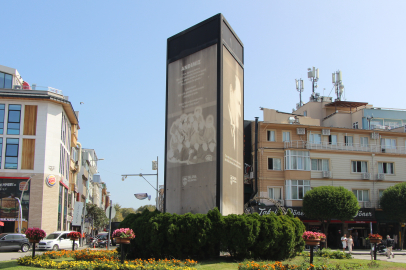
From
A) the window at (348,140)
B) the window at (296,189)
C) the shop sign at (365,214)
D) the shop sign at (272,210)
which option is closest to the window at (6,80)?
the shop sign at (272,210)

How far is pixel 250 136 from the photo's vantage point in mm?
51031

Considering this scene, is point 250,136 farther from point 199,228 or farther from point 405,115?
point 199,228

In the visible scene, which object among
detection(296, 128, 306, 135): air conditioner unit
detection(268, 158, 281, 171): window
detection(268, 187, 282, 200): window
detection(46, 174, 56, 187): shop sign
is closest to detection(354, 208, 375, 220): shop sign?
detection(268, 187, 282, 200): window

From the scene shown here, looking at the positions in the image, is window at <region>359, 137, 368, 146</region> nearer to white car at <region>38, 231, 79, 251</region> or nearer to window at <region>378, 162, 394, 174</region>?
window at <region>378, 162, 394, 174</region>

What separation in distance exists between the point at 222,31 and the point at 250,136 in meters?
31.2

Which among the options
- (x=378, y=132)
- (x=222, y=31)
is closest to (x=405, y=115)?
(x=378, y=132)

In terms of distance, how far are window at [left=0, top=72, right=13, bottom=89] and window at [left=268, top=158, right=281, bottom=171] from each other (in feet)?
119

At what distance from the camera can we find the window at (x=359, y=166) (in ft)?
166

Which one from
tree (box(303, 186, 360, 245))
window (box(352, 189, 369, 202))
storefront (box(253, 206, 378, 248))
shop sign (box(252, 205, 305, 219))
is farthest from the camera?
window (box(352, 189, 369, 202))

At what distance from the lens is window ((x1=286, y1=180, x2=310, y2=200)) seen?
156 feet

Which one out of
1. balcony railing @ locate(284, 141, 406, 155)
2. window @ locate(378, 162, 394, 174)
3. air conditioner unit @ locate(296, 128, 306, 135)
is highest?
air conditioner unit @ locate(296, 128, 306, 135)

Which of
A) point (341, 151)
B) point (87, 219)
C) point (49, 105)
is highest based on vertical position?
point (49, 105)

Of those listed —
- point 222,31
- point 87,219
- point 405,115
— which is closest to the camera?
point 222,31

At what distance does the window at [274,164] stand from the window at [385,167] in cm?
1310
